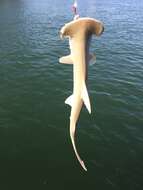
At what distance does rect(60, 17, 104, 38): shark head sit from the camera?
4.60 metres

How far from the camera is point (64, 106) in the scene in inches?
827

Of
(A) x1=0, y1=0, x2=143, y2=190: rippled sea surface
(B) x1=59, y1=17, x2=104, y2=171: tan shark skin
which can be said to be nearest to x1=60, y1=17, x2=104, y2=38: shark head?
(B) x1=59, y1=17, x2=104, y2=171: tan shark skin

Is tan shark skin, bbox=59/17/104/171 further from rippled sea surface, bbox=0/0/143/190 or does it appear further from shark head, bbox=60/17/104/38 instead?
rippled sea surface, bbox=0/0/143/190

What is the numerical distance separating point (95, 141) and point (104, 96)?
5940 millimetres

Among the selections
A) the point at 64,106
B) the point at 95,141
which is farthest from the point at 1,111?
the point at 95,141

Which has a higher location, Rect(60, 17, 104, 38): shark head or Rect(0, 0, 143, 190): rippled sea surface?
Rect(60, 17, 104, 38): shark head

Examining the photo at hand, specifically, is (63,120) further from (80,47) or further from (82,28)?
(82,28)

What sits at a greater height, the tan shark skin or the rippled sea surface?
the tan shark skin

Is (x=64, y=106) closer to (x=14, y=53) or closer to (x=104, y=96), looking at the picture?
(x=104, y=96)

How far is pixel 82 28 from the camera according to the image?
4707 mm

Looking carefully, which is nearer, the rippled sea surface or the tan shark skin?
the tan shark skin

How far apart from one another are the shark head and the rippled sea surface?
1099 centimetres

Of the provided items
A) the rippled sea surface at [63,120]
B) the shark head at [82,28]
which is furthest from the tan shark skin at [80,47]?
the rippled sea surface at [63,120]

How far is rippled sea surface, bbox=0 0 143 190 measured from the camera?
15039 mm
